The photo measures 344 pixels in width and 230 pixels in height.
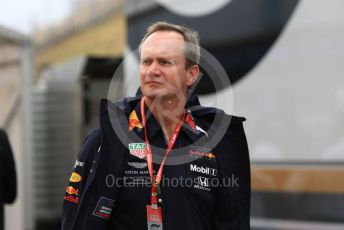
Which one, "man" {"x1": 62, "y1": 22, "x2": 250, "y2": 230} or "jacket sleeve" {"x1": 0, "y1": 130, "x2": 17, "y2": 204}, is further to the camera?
"jacket sleeve" {"x1": 0, "y1": 130, "x2": 17, "y2": 204}

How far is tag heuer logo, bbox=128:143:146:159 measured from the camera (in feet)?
6.06

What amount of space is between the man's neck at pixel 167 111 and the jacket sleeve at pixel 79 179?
201mm

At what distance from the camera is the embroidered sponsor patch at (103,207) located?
1.80 meters

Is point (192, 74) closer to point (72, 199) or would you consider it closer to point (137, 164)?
point (137, 164)

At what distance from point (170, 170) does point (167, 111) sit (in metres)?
0.20

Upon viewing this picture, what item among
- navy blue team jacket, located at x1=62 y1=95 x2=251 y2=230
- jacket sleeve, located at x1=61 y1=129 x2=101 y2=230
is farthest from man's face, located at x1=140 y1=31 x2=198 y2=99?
jacket sleeve, located at x1=61 y1=129 x2=101 y2=230

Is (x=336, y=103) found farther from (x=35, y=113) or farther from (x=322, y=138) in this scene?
(x=35, y=113)

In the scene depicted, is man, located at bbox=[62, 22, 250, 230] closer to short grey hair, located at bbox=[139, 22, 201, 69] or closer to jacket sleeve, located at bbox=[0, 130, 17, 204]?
short grey hair, located at bbox=[139, 22, 201, 69]

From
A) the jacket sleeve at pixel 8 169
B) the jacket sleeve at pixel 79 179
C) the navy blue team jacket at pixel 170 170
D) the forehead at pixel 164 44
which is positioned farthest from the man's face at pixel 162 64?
the jacket sleeve at pixel 8 169

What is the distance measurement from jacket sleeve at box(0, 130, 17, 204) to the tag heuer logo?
2.49m

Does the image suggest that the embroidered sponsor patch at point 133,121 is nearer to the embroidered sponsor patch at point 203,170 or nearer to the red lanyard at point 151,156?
the red lanyard at point 151,156

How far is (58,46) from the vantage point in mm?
14719

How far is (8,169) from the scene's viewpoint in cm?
413

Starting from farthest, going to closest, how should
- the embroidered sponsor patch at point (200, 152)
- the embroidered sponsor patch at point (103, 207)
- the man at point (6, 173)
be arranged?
the man at point (6, 173) < the embroidered sponsor patch at point (200, 152) < the embroidered sponsor patch at point (103, 207)
